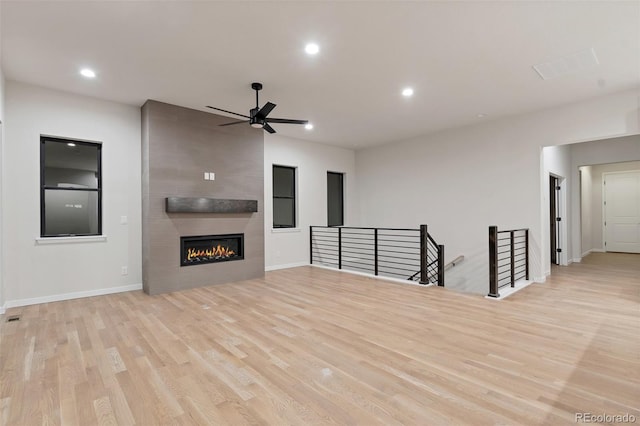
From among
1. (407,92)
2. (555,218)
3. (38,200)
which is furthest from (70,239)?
(555,218)

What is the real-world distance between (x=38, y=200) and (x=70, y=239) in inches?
26.2

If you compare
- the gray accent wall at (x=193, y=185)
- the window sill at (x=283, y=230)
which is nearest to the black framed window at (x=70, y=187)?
the gray accent wall at (x=193, y=185)

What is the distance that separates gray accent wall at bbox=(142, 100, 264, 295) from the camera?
4.91m

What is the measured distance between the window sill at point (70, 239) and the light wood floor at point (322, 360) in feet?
Result: 2.86

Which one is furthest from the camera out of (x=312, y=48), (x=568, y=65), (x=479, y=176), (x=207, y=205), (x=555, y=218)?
(x=555, y=218)

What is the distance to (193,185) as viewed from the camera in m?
5.31

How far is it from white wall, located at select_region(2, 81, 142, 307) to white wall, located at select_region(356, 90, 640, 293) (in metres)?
5.66

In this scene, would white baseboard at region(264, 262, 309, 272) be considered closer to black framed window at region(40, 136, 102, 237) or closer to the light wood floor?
the light wood floor

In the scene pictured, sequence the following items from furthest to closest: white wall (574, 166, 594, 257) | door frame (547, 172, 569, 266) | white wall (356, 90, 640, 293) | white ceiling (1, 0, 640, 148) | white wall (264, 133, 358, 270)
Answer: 1. white wall (574, 166, 594, 257)
2. door frame (547, 172, 569, 266)
3. white wall (264, 133, 358, 270)
4. white wall (356, 90, 640, 293)
5. white ceiling (1, 0, 640, 148)

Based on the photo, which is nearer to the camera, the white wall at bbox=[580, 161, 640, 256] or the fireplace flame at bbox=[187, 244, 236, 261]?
the fireplace flame at bbox=[187, 244, 236, 261]

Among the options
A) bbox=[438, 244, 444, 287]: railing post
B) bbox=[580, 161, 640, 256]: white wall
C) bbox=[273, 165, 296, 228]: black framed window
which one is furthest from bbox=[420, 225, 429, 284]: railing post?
bbox=[580, 161, 640, 256]: white wall

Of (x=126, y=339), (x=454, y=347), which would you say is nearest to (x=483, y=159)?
(x=454, y=347)

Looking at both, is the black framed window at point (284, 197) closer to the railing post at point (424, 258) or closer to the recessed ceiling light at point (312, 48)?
the railing post at point (424, 258)

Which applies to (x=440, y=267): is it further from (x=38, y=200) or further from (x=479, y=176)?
(x=38, y=200)
